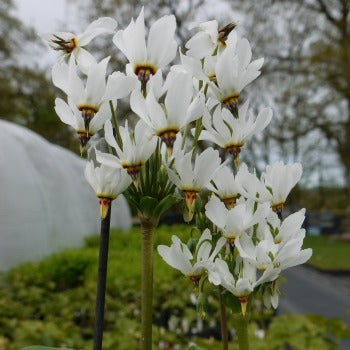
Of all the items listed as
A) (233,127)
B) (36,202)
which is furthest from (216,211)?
(36,202)

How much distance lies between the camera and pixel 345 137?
22188mm

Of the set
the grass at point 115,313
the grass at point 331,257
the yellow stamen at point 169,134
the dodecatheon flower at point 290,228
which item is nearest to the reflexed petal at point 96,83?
the yellow stamen at point 169,134

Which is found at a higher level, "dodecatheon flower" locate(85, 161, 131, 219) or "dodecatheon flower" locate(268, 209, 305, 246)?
"dodecatheon flower" locate(85, 161, 131, 219)

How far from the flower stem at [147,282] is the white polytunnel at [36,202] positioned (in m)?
5.20

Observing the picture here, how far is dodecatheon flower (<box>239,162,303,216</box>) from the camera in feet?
2.52

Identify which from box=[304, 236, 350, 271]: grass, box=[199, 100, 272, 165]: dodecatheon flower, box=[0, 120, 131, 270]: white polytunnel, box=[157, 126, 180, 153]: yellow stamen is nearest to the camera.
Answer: box=[157, 126, 180, 153]: yellow stamen

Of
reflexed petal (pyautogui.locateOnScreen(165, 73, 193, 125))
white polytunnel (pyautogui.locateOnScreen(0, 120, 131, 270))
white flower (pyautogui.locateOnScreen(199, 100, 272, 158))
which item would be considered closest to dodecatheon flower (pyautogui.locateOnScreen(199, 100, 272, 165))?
white flower (pyautogui.locateOnScreen(199, 100, 272, 158))

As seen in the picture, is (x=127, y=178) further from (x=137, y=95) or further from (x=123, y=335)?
(x=123, y=335)

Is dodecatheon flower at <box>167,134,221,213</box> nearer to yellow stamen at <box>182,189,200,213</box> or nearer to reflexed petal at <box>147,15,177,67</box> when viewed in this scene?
yellow stamen at <box>182,189,200,213</box>

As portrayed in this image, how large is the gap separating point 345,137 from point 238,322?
22.7m

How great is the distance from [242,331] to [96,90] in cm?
41

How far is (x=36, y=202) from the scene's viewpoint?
21.5ft

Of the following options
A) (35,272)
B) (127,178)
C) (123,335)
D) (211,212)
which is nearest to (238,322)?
(211,212)

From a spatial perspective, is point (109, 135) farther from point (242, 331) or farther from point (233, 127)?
point (242, 331)
